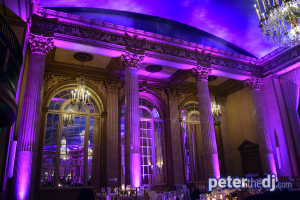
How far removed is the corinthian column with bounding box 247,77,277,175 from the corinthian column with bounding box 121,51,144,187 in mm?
5760

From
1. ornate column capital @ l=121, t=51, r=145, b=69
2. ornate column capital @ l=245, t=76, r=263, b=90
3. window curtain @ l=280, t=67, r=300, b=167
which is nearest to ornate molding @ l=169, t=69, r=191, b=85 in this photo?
ornate column capital @ l=121, t=51, r=145, b=69

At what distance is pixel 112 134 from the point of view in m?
9.80

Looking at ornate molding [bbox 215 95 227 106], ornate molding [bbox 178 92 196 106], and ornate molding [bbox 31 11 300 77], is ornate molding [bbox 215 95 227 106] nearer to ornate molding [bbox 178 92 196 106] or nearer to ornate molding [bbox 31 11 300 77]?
ornate molding [bbox 178 92 196 106]

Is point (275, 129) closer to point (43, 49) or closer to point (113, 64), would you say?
point (113, 64)

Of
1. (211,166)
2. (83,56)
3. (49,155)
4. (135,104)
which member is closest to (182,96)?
(211,166)

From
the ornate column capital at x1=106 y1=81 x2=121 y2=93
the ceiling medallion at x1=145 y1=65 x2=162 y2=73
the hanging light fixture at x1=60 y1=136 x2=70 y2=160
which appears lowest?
the hanging light fixture at x1=60 y1=136 x2=70 y2=160

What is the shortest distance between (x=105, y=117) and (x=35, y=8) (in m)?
5.03

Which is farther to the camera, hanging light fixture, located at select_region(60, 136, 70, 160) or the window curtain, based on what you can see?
the window curtain

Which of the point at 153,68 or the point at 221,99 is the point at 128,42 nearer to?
the point at 153,68

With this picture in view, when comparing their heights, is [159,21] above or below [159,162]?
above

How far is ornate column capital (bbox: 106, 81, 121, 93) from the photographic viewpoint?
10383 mm

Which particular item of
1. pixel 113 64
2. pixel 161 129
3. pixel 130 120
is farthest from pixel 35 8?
pixel 161 129

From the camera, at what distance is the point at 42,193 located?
8.45m

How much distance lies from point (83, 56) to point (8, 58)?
534 cm
